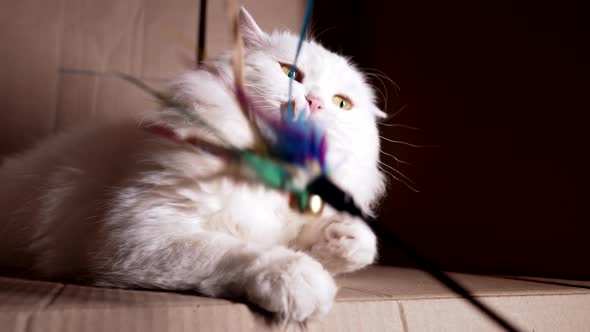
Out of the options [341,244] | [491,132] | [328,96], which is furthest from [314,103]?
[491,132]

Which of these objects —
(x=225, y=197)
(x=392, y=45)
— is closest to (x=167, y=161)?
(x=225, y=197)

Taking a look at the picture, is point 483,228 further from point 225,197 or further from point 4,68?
point 4,68

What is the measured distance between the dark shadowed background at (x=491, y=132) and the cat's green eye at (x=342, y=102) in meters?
0.37

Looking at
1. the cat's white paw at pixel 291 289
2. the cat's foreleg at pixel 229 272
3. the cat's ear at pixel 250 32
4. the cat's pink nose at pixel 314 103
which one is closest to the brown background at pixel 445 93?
the cat's ear at pixel 250 32

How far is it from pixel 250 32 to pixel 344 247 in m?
0.43

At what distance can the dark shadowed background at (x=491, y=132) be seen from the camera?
84 centimetres

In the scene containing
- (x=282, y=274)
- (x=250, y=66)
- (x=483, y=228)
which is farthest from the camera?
(x=483, y=228)

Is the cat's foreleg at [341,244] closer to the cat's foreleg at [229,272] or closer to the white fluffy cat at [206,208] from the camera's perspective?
the white fluffy cat at [206,208]

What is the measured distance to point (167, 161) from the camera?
2.08 feet

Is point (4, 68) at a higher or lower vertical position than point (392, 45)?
lower

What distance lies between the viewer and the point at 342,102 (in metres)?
0.80

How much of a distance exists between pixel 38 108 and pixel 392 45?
3.11 ft

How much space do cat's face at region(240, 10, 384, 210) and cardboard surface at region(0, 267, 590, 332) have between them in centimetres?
19

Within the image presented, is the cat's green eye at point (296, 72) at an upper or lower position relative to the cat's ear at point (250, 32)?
lower
